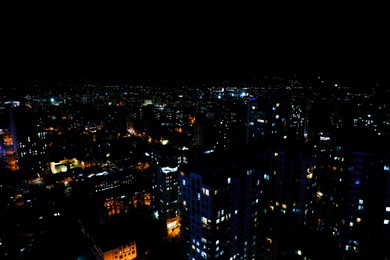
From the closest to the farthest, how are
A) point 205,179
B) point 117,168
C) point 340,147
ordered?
point 205,179, point 340,147, point 117,168

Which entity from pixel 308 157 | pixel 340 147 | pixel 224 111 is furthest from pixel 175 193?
pixel 224 111

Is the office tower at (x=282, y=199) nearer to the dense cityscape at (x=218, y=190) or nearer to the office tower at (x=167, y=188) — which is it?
the dense cityscape at (x=218, y=190)

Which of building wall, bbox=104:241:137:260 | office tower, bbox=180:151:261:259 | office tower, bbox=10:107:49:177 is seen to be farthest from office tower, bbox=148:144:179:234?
office tower, bbox=10:107:49:177

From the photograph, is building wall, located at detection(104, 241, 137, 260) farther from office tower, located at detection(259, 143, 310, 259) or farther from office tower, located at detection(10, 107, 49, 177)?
office tower, located at detection(10, 107, 49, 177)

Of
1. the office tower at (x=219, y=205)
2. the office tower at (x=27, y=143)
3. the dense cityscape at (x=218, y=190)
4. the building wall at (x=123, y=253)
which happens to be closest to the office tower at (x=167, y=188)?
the dense cityscape at (x=218, y=190)

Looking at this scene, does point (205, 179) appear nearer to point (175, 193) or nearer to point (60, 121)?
point (175, 193)
